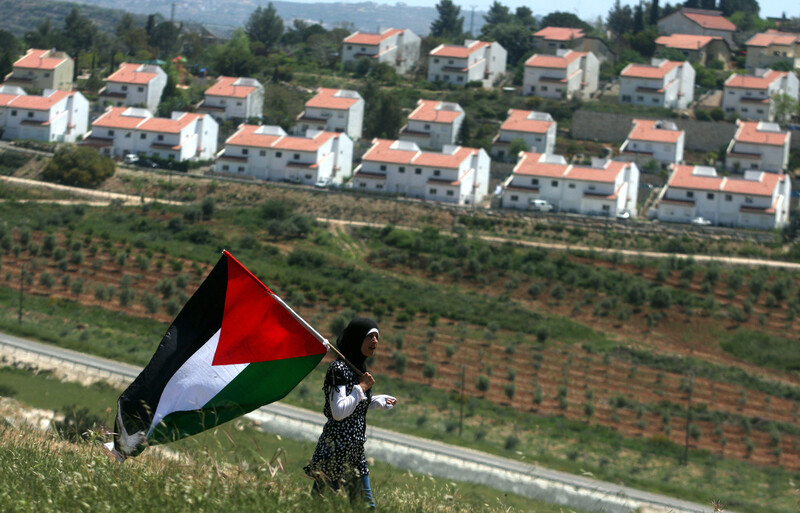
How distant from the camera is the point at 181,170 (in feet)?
187

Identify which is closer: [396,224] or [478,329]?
[478,329]

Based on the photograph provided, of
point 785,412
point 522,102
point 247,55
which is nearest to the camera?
point 785,412

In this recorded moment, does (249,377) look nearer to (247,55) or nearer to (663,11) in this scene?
(247,55)

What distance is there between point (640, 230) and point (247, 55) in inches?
1560

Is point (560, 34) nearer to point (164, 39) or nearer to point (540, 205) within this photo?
point (164, 39)

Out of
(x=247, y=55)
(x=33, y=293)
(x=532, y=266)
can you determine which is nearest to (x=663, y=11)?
(x=247, y=55)

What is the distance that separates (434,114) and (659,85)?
16.4 meters

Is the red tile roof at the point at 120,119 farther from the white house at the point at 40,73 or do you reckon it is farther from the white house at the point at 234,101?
the white house at the point at 40,73

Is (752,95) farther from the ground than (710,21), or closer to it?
closer to it

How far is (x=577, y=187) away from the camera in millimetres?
52812

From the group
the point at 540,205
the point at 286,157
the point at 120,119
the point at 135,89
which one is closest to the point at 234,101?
the point at 135,89

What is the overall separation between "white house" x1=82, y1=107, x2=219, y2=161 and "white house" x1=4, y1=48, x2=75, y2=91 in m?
12.3

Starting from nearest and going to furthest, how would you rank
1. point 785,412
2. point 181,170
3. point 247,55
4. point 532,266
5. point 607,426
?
1. point 607,426
2. point 785,412
3. point 532,266
4. point 181,170
5. point 247,55

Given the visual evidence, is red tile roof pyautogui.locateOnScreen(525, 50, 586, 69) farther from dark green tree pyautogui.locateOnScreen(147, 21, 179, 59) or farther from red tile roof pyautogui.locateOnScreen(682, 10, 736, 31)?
dark green tree pyautogui.locateOnScreen(147, 21, 179, 59)
